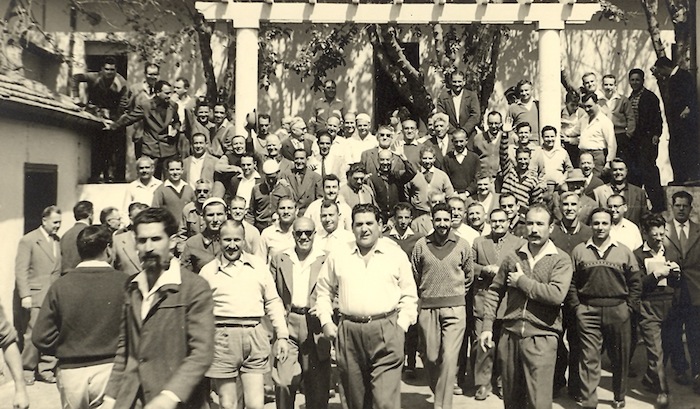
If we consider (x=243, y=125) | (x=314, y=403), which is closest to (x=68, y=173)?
(x=243, y=125)

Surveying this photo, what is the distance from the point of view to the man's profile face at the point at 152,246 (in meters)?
3.94

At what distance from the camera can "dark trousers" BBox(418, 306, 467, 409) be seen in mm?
6570

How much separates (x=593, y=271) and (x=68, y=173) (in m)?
8.09

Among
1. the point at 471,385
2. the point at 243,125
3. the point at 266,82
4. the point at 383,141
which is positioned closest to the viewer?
the point at 471,385

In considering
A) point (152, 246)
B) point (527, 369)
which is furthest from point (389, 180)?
point (152, 246)

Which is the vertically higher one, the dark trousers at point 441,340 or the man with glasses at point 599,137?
the man with glasses at point 599,137

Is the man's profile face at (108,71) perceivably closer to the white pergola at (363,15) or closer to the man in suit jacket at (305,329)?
the white pergola at (363,15)

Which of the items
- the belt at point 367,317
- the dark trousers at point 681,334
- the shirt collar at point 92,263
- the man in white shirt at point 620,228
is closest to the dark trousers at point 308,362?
the belt at point 367,317

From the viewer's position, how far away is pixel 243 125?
10609mm

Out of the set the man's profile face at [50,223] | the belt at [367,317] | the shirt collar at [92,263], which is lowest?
the belt at [367,317]

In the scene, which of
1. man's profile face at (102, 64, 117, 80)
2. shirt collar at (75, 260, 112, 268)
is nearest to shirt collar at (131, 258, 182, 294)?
shirt collar at (75, 260, 112, 268)

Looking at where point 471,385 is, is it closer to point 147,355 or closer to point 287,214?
point 287,214

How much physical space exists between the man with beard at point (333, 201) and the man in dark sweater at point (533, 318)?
2.50 metres

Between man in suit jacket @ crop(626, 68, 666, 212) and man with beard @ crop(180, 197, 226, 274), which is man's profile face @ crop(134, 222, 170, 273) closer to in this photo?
man with beard @ crop(180, 197, 226, 274)
